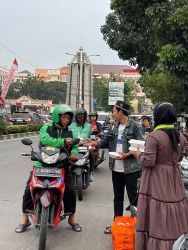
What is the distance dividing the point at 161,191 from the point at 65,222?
2484mm

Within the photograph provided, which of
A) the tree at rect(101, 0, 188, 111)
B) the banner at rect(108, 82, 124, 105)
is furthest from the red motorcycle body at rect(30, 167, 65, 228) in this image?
the banner at rect(108, 82, 124, 105)

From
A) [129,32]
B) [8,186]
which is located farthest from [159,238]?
[129,32]

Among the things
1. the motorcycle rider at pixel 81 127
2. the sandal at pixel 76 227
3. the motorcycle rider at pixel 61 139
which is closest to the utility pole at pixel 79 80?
the motorcycle rider at pixel 81 127

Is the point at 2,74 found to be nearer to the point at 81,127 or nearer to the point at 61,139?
the point at 81,127

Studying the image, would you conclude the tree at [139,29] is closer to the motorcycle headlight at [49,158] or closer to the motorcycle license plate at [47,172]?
Result: the motorcycle headlight at [49,158]

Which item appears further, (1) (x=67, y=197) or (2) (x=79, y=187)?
(2) (x=79, y=187)

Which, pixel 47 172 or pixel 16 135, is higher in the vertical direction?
pixel 47 172

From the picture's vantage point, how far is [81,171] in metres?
7.41

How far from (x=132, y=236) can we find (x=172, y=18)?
6962 millimetres

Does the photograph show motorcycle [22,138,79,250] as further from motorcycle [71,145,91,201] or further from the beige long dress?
motorcycle [71,145,91,201]

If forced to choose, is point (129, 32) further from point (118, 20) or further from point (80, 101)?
point (80, 101)

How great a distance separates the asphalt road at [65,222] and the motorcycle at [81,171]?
23cm

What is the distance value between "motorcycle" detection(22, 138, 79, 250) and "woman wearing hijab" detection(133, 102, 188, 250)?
121cm

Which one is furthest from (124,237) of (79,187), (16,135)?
(16,135)
